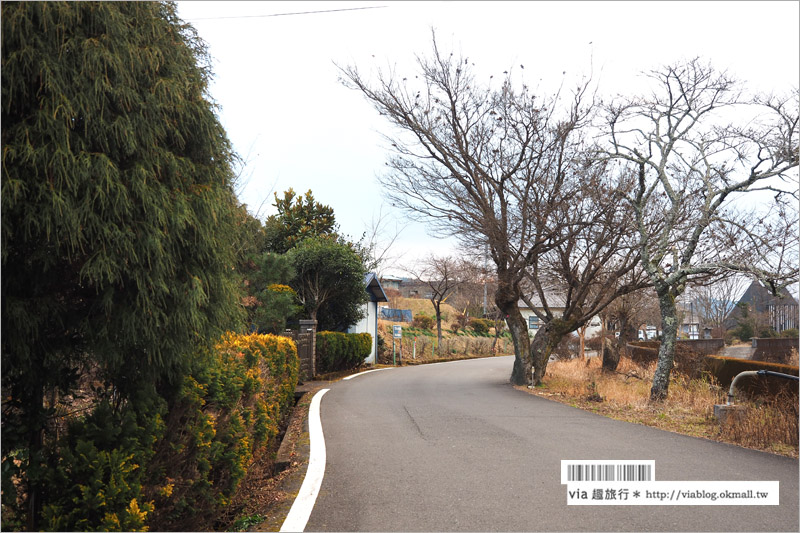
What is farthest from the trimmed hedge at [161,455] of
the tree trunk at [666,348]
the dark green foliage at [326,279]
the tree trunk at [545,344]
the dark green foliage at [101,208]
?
the dark green foliage at [326,279]

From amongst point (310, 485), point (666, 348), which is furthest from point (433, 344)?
point (310, 485)

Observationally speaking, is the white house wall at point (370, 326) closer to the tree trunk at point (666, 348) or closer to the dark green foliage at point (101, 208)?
the tree trunk at point (666, 348)

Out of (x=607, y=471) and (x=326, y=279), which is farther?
(x=326, y=279)

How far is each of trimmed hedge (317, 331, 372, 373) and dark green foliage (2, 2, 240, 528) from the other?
16.1 meters

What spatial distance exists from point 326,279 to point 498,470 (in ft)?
58.9

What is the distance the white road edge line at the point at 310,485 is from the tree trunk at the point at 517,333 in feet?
32.8

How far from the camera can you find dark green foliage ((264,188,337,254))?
1196 inches

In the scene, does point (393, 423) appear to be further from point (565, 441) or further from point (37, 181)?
point (37, 181)

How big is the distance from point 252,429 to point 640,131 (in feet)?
36.0

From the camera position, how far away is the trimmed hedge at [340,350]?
19797 mm

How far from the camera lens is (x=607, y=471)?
582cm

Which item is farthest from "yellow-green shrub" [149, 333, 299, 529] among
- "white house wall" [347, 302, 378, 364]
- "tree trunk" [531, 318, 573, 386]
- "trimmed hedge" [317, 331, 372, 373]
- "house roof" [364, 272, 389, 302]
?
"house roof" [364, 272, 389, 302]

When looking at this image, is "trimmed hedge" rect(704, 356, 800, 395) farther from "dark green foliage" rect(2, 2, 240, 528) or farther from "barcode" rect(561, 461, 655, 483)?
"dark green foliage" rect(2, 2, 240, 528)

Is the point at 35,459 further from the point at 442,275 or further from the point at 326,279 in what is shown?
the point at 442,275
